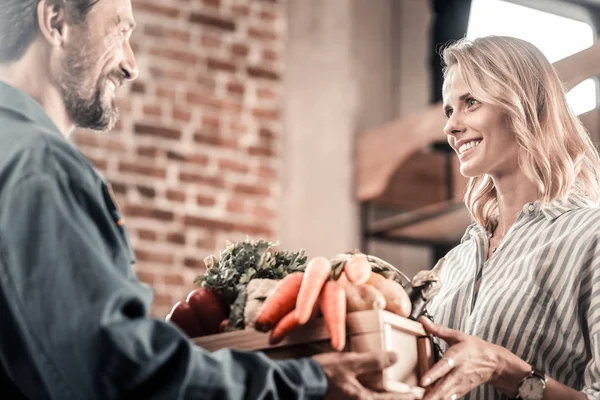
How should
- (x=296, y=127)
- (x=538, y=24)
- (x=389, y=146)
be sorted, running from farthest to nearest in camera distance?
(x=538, y=24)
(x=296, y=127)
(x=389, y=146)

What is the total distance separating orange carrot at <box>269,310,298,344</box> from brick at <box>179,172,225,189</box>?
2.84 m

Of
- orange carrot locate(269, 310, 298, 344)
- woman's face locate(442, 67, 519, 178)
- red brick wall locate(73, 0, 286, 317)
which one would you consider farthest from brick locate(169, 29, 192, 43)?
orange carrot locate(269, 310, 298, 344)

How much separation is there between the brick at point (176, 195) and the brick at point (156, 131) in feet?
0.81

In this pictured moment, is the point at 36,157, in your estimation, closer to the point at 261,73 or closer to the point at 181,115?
the point at 181,115

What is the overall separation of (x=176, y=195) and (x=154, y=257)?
299 millimetres

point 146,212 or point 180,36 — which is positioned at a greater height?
point 180,36

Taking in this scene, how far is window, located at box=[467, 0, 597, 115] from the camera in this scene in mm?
5328

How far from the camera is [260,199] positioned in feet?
14.7

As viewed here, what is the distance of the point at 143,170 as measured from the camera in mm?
4270

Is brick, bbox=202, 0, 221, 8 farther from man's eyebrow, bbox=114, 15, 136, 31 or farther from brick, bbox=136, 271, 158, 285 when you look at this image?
man's eyebrow, bbox=114, 15, 136, 31

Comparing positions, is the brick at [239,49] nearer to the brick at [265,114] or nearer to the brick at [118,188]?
the brick at [265,114]

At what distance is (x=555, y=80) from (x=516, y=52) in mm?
106

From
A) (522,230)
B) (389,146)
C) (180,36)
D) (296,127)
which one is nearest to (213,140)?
(180,36)

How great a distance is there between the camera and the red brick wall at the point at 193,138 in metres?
4.22
